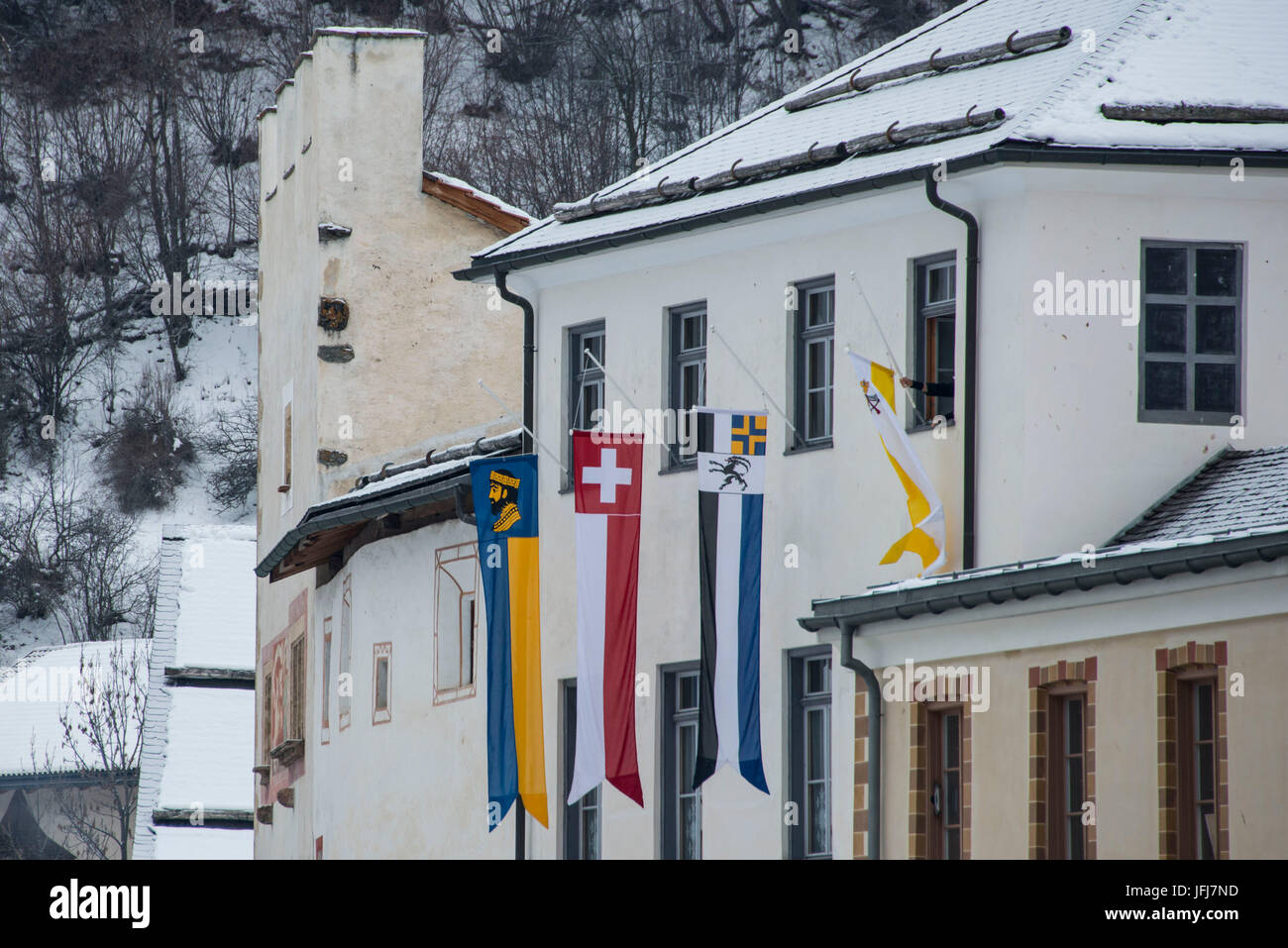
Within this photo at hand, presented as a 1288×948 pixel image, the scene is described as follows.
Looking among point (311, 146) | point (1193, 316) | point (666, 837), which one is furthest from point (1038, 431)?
point (311, 146)

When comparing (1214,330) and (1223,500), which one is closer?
(1223,500)

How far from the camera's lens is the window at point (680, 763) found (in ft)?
77.9

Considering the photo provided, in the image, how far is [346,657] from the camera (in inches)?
1208

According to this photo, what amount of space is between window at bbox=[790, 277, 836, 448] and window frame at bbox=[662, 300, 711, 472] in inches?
43.5

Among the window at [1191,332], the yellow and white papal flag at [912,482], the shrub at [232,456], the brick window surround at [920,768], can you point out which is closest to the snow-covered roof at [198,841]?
the yellow and white papal flag at [912,482]

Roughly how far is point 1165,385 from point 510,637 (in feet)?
21.1

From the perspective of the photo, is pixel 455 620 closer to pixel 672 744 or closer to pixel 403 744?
pixel 403 744

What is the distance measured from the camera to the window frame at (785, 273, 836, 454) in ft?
75.6

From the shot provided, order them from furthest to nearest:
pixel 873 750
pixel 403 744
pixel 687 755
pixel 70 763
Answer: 1. pixel 70 763
2. pixel 403 744
3. pixel 687 755
4. pixel 873 750

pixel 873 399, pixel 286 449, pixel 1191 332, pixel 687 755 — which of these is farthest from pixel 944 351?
pixel 286 449

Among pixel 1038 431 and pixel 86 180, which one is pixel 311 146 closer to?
pixel 1038 431

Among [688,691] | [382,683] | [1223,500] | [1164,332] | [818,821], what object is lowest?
[818,821]

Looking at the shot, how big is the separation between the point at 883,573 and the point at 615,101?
56862 mm

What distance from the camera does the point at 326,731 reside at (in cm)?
3147
